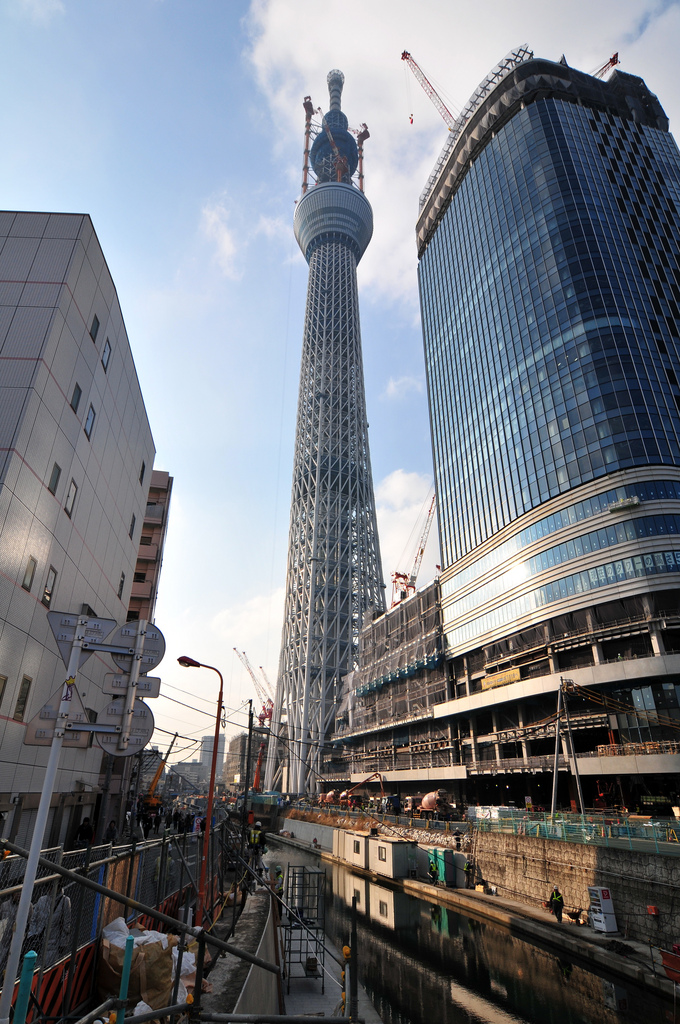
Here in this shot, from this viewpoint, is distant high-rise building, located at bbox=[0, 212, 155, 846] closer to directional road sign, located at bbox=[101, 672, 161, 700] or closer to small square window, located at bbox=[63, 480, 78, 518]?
small square window, located at bbox=[63, 480, 78, 518]

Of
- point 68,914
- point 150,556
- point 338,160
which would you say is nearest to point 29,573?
point 68,914

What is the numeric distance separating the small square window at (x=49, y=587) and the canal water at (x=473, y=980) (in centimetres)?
1906

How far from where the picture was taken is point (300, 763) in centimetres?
11450

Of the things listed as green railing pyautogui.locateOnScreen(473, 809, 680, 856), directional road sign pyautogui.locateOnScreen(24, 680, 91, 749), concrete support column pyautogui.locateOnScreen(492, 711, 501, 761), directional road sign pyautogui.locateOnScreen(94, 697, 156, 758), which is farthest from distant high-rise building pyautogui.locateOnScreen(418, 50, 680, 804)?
directional road sign pyautogui.locateOnScreen(24, 680, 91, 749)

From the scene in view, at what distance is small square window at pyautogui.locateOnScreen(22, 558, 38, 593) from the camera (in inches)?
839

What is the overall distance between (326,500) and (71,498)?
111 metres

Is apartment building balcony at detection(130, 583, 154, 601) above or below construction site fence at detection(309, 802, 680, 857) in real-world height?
above

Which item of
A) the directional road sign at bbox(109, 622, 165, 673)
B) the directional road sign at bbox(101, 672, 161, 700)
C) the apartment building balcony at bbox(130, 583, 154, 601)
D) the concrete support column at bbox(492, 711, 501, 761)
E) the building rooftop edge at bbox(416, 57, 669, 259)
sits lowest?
the directional road sign at bbox(101, 672, 161, 700)

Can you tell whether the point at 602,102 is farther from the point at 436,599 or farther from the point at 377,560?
the point at 377,560

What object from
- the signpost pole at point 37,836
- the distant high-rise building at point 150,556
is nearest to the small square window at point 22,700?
the signpost pole at point 37,836

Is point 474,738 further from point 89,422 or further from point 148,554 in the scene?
point 89,422

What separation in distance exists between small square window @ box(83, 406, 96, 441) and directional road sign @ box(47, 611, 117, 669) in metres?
22.5

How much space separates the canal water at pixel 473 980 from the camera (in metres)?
18.1

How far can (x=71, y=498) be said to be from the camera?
2602 centimetres
